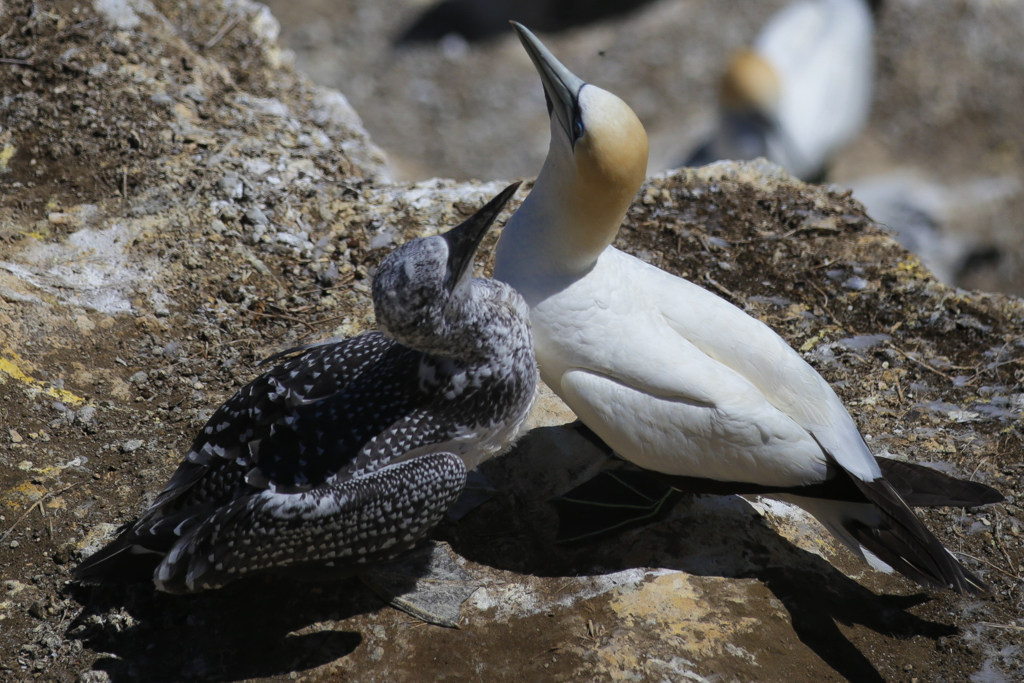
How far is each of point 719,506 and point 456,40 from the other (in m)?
9.84

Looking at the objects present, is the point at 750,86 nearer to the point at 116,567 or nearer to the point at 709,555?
the point at 709,555

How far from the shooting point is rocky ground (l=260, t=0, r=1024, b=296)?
377 inches

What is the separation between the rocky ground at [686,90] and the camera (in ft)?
31.4

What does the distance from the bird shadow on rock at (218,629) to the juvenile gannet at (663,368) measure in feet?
4.07

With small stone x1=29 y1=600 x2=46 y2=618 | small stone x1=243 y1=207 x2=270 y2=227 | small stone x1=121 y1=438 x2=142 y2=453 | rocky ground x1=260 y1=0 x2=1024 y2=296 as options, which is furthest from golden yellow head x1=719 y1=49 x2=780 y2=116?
small stone x1=29 y1=600 x2=46 y2=618

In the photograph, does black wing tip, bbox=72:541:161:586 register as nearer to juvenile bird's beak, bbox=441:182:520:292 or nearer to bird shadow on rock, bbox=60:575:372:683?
bird shadow on rock, bbox=60:575:372:683

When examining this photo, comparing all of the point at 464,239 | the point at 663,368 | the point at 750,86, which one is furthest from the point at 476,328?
the point at 750,86

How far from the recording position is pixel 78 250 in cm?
438

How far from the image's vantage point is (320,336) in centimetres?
438


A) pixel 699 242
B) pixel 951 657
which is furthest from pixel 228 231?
pixel 951 657

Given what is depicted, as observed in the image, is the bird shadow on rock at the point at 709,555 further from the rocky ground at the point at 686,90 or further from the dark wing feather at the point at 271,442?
the rocky ground at the point at 686,90

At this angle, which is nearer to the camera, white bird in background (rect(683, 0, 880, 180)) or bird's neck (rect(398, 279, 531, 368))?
bird's neck (rect(398, 279, 531, 368))

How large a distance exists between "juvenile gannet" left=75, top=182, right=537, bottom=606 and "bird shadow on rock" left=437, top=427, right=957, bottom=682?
463mm

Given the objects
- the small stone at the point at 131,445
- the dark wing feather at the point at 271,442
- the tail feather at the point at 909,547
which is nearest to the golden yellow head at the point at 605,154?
the dark wing feather at the point at 271,442
